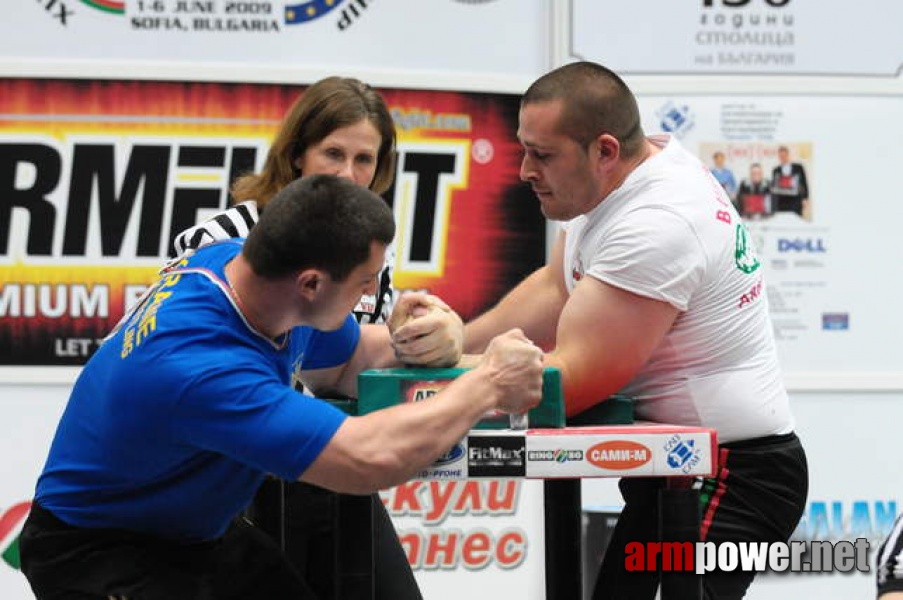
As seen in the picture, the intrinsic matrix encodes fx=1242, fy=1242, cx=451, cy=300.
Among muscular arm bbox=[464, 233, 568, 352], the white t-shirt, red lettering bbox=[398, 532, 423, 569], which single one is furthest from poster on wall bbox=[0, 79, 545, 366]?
the white t-shirt

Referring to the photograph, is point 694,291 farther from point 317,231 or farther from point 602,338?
point 317,231

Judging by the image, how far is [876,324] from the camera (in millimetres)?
4812

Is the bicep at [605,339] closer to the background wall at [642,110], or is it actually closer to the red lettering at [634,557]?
the red lettering at [634,557]

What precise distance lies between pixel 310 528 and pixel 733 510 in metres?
1.05

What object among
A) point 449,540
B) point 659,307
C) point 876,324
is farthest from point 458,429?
point 876,324

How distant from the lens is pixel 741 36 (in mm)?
4770

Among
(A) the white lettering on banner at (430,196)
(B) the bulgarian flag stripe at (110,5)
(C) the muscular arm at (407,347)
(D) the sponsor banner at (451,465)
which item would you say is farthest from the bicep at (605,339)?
(B) the bulgarian flag stripe at (110,5)

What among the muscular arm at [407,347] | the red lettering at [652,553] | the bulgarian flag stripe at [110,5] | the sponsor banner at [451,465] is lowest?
the red lettering at [652,553]

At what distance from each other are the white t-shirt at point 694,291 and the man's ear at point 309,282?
0.62 m

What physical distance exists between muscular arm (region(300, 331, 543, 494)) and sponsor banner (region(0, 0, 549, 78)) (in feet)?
8.66

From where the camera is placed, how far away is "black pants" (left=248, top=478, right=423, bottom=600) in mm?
2955

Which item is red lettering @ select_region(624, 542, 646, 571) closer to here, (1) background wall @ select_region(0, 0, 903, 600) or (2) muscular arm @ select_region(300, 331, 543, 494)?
(2) muscular arm @ select_region(300, 331, 543, 494)

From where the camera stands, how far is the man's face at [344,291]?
7.38ft

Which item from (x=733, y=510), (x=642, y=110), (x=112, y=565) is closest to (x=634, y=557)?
(x=733, y=510)
